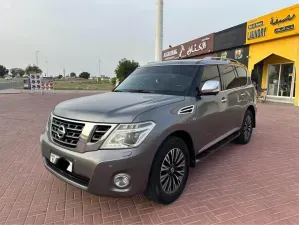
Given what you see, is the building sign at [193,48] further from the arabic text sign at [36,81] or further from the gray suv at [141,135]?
the gray suv at [141,135]

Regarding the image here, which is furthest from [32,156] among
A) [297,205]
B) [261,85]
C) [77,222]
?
[261,85]

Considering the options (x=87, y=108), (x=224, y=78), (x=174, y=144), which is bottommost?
(x=174, y=144)

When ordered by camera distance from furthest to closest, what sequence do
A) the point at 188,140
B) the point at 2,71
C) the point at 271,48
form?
the point at 2,71 → the point at 271,48 → the point at 188,140

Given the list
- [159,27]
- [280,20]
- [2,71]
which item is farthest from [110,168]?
[2,71]

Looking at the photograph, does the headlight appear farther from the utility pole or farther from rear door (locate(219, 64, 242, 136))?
the utility pole

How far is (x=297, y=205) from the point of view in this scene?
2.93 meters

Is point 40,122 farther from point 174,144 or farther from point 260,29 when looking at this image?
point 260,29

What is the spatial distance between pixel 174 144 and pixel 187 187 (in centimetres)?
93

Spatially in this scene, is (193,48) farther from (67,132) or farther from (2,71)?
(2,71)

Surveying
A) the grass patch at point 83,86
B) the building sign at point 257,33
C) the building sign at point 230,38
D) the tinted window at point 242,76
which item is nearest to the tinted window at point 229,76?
the tinted window at point 242,76

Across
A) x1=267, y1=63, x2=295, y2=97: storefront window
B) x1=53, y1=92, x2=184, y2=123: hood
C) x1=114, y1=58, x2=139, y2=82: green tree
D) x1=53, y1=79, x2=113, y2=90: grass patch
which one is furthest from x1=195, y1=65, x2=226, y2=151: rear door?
x1=114, y1=58, x2=139, y2=82: green tree

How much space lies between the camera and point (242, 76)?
5305 mm

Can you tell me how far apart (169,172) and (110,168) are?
0.86 m

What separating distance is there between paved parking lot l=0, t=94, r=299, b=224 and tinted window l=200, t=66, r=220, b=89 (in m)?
1.59
